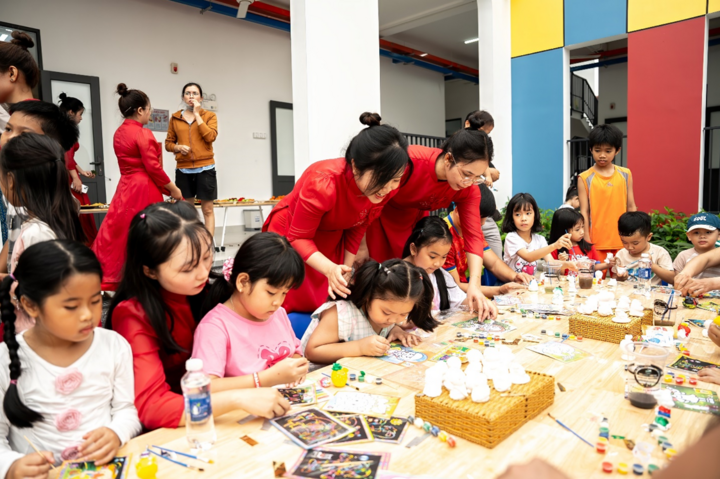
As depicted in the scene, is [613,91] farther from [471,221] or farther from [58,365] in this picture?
[58,365]

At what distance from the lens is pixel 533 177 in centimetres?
730

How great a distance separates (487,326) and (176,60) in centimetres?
734

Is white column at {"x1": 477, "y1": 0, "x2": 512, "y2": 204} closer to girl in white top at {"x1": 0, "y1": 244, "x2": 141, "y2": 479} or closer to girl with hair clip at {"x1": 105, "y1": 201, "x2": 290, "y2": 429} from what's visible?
girl with hair clip at {"x1": 105, "y1": 201, "x2": 290, "y2": 429}

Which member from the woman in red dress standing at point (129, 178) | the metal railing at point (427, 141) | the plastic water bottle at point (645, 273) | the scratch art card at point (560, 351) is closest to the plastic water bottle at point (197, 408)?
the scratch art card at point (560, 351)

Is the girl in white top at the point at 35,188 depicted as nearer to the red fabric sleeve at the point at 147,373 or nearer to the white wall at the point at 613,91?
the red fabric sleeve at the point at 147,373

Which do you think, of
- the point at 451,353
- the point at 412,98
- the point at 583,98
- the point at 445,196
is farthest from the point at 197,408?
the point at 583,98

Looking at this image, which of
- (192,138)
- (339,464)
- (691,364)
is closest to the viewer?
(339,464)

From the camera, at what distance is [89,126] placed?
6.83 metres

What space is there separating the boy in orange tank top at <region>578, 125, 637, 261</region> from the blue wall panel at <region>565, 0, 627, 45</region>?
316 cm

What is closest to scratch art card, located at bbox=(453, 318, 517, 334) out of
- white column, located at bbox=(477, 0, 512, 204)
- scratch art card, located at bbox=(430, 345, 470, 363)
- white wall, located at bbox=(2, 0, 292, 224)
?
scratch art card, located at bbox=(430, 345, 470, 363)

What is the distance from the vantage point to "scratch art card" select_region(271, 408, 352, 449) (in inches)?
44.8

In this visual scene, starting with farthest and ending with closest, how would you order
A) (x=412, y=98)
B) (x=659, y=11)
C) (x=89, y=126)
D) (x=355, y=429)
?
1. (x=412, y=98)
2. (x=89, y=126)
3. (x=659, y=11)
4. (x=355, y=429)

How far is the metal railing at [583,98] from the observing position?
431 inches

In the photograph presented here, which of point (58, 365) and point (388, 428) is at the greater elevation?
point (58, 365)
